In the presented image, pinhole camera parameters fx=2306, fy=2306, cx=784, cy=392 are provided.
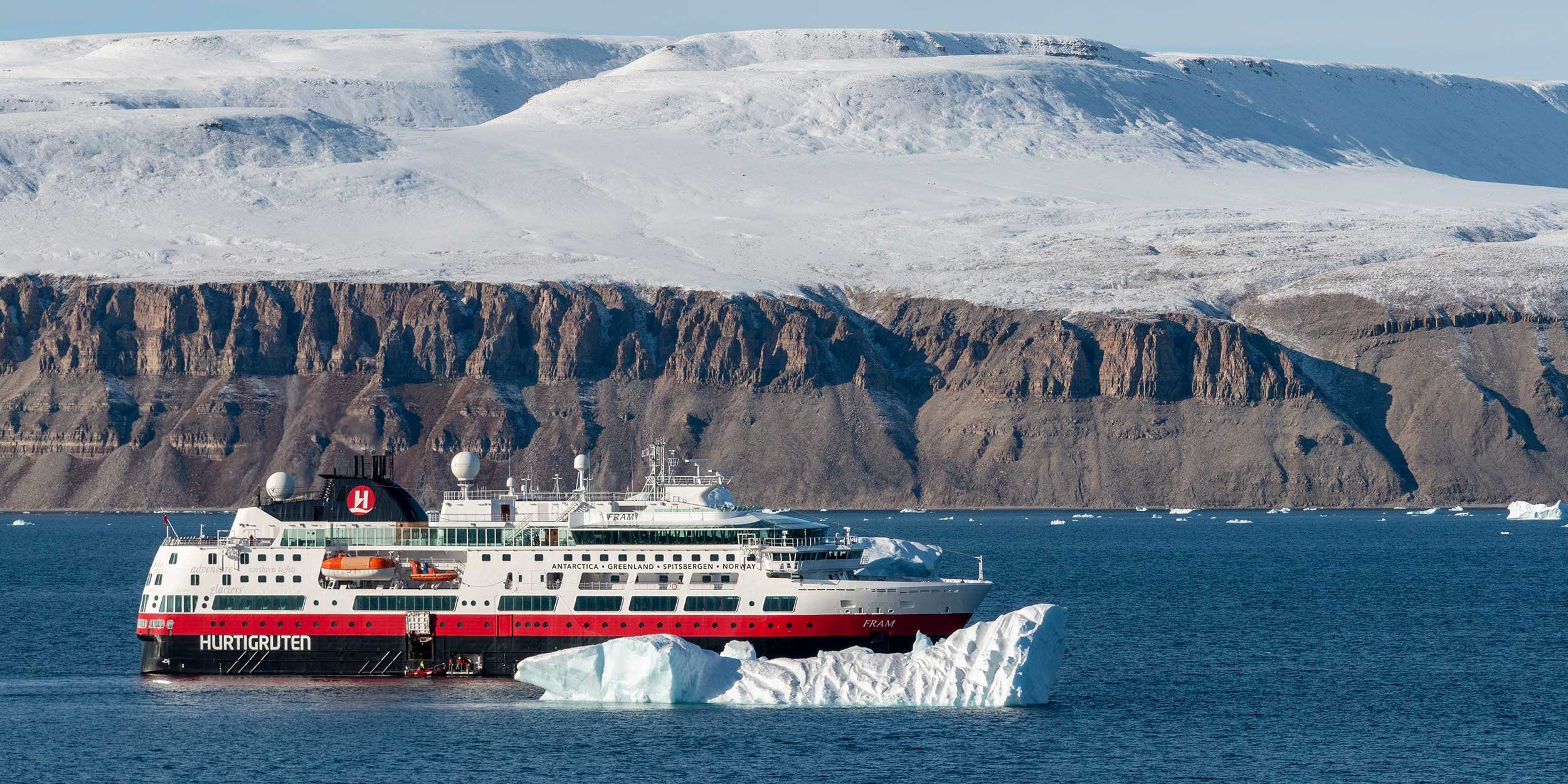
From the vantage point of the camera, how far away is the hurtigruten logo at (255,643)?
96125 millimetres

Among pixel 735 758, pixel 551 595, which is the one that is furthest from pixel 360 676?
pixel 735 758

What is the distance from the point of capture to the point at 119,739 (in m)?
82.7

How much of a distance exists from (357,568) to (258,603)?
4.51m

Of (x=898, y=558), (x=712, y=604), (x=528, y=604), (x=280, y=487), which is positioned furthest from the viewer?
(x=898, y=558)

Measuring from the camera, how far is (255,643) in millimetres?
96438

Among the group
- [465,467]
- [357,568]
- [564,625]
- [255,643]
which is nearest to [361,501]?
[357,568]

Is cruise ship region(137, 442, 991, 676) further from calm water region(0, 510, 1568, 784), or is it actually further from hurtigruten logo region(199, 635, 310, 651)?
calm water region(0, 510, 1568, 784)

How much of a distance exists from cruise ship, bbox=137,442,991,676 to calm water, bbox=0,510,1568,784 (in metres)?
1.87

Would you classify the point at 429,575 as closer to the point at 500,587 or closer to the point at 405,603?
the point at 405,603

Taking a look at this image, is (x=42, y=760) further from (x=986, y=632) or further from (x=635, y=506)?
(x=986, y=632)

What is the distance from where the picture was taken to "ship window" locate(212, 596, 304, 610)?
9625 cm

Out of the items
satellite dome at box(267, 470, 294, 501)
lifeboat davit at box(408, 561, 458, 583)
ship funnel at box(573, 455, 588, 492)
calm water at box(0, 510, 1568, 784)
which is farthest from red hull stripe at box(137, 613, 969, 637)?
ship funnel at box(573, 455, 588, 492)

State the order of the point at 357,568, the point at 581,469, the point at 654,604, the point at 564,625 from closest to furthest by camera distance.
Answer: the point at 654,604
the point at 564,625
the point at 357,568
the point at 581,469

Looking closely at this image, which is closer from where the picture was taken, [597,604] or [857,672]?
[857,672]
